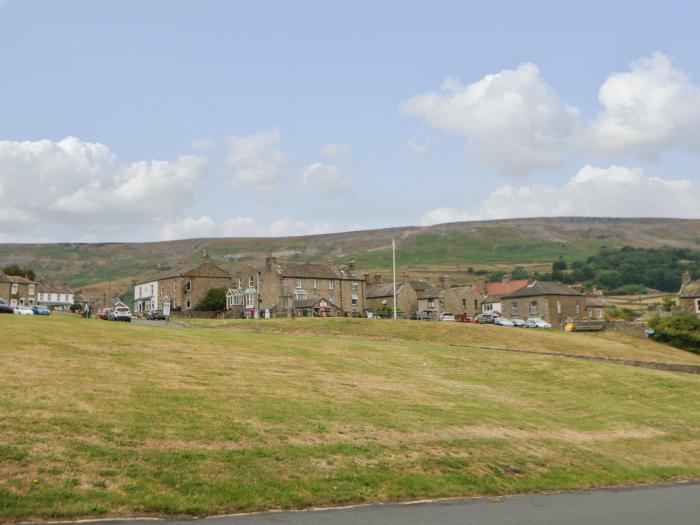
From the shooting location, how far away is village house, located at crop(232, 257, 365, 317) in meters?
110

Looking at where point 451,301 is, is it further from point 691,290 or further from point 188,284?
point 188,284

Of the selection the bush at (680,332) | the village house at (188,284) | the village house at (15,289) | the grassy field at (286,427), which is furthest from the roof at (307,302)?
the grassy field at (286,427)

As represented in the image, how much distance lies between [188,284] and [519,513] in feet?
356

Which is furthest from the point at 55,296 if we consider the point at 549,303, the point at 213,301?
the point at 549,303

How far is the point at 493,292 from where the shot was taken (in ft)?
484

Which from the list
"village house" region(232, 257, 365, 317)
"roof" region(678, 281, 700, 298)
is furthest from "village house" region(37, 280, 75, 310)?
"roof" region(678, 281, 700, 298)

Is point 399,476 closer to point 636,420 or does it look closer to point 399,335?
point 636,420

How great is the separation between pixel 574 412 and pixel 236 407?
18.7 meters

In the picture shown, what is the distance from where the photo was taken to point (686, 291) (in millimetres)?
114312

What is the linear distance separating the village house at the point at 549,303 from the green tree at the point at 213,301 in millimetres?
49566

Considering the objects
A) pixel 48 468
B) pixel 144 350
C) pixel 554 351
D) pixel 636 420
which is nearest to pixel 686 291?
pixel 554 351

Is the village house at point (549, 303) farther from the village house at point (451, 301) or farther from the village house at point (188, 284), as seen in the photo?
the village house at point (188, 284)

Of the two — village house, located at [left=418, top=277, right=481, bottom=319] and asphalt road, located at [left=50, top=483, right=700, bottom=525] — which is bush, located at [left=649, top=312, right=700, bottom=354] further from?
asphalt road, located at [left=50, top=483, right=700, bottom=525]

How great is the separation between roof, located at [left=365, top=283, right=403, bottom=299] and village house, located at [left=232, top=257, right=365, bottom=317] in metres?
5.97
